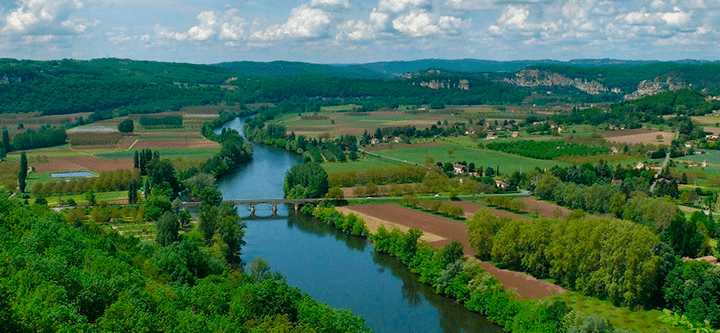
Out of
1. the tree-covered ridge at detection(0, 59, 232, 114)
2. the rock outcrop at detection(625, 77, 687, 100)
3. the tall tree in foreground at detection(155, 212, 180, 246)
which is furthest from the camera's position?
the rock outcrop at detection(625, 77, 687, 100)

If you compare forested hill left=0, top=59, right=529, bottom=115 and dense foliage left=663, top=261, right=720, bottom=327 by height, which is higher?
forested hill left=0, top=59, right=529, bottom=115

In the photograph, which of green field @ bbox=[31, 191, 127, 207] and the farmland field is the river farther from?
the farmland field

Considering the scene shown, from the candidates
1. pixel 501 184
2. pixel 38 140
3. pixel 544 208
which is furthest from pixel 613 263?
pixel 38 140

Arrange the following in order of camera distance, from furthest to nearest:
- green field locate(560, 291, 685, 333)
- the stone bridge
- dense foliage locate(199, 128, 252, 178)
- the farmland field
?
the farmland field
dense foliage locate(199, 128, 252, 178)
the stone bridge
green field locate(560, 291, 685, 333)

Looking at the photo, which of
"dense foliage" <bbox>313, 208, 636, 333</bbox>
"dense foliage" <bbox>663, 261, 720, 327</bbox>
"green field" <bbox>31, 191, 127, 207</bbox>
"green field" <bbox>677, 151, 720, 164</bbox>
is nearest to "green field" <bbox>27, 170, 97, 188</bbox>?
"green field" <bbox>31, 191, 127, 207</bbox>

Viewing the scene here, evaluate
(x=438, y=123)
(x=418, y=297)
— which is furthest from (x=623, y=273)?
(x=438, y=123)

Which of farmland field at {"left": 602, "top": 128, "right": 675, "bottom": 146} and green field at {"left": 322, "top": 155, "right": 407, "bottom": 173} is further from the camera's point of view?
farmland field at {"left": 602, "top": 128, "right": 675, "bottom": 146}

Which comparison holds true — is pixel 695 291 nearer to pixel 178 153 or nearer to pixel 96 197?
pixel 96 197

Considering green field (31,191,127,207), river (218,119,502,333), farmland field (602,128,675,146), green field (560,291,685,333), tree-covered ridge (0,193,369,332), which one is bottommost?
river (218,119,502,333)
